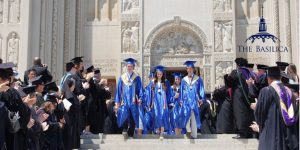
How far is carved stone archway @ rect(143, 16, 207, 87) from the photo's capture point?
1872cm

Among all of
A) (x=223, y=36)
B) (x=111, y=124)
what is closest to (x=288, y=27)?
(x=223, y=36)

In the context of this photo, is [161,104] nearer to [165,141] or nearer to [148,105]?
[148,105]

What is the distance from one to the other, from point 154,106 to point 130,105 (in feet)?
2.22

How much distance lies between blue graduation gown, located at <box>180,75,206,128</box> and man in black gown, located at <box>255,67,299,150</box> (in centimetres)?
389

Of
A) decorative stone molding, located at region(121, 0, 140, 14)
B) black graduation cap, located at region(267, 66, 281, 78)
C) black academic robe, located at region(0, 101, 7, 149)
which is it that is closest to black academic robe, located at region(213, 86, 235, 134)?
black graduation cap, located at region(267, 66, 281, 78)

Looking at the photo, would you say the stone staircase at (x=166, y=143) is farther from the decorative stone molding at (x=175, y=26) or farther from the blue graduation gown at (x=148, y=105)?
the decorative stone molding at (x=175, y=26)

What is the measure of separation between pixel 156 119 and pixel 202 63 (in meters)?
8.29

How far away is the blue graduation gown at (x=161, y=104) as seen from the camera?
10.9m

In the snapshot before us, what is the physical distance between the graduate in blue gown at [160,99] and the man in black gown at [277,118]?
4.29 meters

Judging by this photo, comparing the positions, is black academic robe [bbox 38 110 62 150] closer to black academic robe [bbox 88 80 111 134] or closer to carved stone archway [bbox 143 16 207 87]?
black academic robe [bbox 88 80 111 134]

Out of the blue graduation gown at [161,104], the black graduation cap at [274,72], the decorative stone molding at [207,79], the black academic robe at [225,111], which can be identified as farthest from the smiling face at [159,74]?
the decorative stone molding at [207,79]

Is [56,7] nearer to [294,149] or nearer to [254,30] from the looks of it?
[254,30]

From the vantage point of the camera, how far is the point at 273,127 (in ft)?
21.9

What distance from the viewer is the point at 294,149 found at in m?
6.62
